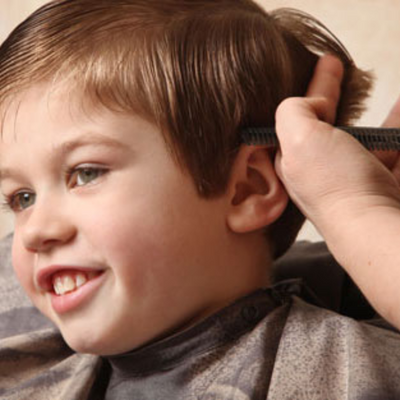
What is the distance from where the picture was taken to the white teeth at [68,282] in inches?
32.2

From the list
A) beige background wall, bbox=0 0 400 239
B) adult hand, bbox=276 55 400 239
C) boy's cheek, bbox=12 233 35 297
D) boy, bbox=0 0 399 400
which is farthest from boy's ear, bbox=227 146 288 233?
beige background wall, bbox=0 0 400 239

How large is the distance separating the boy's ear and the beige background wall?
0.58m

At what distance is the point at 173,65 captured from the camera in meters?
0.83

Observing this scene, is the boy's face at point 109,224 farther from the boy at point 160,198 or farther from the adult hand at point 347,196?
the adult hand at point 347,196

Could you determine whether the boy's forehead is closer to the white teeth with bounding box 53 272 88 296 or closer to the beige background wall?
the white teeth with bounding box 53 272 88 296

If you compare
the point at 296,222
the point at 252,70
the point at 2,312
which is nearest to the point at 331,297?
the point at 296,222

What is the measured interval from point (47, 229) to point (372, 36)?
89cm

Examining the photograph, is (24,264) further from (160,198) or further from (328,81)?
(328,81)

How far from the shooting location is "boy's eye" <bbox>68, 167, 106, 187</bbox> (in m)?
0.81

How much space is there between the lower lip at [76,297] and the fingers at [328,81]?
33cm

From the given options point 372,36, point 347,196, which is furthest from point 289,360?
point 372,36

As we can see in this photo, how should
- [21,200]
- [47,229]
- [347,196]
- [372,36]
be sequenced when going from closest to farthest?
1. [347,196]
2. [47,229]
3. [21,200]
4. [372,36]

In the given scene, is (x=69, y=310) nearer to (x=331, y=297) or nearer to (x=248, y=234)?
(x=248, y=234)

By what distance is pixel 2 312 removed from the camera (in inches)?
42.8
